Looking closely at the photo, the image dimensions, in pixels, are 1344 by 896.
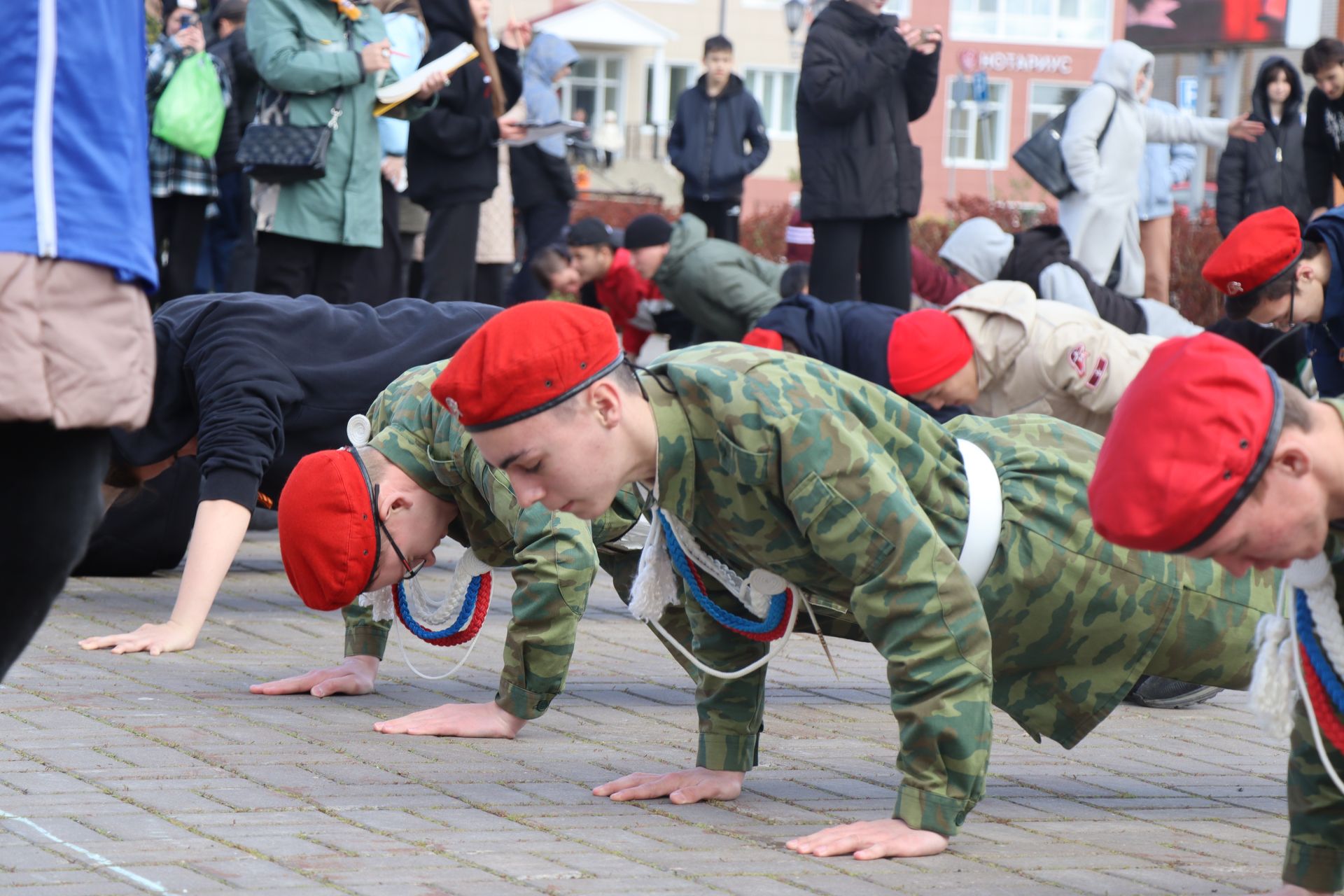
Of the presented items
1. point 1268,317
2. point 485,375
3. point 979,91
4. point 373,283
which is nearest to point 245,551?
point 373,283

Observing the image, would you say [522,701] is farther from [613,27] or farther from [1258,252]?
[613,27]

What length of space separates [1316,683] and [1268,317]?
3.64 m

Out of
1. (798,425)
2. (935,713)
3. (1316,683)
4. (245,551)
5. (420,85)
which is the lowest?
(245,551)

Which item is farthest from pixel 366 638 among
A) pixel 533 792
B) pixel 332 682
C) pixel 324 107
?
pixel 324 107

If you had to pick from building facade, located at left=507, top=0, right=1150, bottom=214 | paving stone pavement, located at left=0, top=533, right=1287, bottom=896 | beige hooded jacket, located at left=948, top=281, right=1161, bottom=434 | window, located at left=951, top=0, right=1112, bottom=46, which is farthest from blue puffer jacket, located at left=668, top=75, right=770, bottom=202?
window, located at left=951, top=0, right=1112, bottom=46

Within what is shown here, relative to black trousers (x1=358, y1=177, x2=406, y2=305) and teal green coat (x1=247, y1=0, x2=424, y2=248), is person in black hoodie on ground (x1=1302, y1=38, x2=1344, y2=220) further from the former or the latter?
teal green coat (x1=247, y1=0, x2=424, y2=248)

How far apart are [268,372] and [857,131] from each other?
369cm

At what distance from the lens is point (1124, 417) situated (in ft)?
8.39

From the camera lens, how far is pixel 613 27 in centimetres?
4988

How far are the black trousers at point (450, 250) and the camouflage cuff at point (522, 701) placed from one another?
175 inches

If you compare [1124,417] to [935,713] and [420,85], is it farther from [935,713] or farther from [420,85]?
[420,85]

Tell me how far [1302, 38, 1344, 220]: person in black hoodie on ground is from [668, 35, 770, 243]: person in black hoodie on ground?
3372mm

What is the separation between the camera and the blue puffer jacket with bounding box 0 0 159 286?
2.29 meters

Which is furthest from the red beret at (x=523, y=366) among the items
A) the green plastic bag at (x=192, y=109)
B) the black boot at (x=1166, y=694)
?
the green plastic bag at (x=192, y=109)
